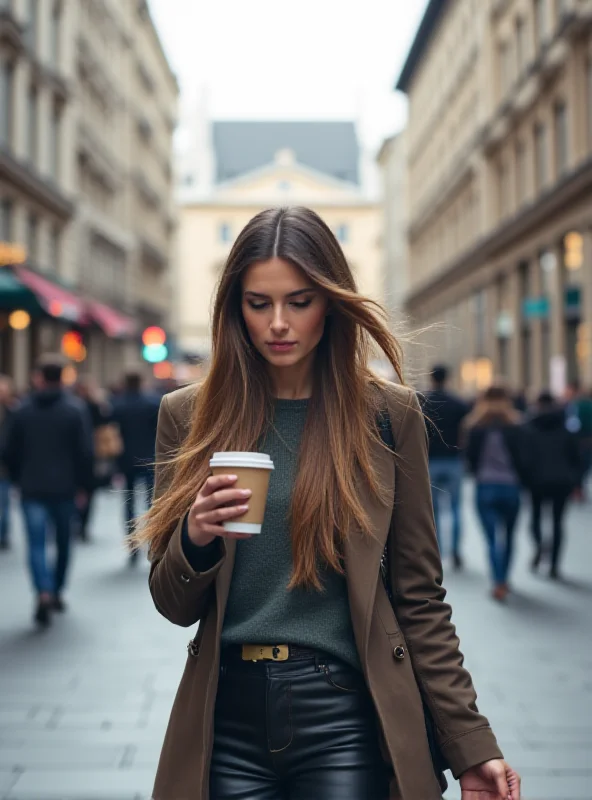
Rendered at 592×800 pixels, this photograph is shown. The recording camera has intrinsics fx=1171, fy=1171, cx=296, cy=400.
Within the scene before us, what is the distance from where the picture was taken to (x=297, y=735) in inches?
89.3

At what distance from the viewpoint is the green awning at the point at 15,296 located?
22.4 m

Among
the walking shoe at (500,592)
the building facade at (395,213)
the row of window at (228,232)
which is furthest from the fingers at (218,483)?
the row of window at (228,232)

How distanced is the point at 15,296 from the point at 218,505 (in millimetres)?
21433

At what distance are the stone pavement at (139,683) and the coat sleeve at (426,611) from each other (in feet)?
9.34

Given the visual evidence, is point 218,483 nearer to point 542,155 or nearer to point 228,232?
point 542,155

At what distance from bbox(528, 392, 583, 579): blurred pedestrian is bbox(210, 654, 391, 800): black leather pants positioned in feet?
30.5

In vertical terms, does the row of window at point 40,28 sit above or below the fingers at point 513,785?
above

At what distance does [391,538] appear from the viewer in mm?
2475

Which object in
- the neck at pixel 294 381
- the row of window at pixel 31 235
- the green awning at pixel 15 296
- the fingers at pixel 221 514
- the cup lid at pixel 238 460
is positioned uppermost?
the row of window at pixel 31 235

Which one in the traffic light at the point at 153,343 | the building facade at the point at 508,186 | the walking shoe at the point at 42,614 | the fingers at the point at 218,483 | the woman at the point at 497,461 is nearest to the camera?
the fingers at the point at 218,483

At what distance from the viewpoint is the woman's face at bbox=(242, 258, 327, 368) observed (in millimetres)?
2447

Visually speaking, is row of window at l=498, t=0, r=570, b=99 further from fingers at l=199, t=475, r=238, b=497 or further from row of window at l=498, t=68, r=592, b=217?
fingers at l=199, t=475, r=238, b=497

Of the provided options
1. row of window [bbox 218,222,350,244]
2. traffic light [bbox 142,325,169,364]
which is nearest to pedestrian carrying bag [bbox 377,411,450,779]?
traffic light [bbox 142,325,169,364]

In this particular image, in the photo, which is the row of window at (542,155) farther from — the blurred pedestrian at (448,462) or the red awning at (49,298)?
the blurred pedestrian at (448,462)
